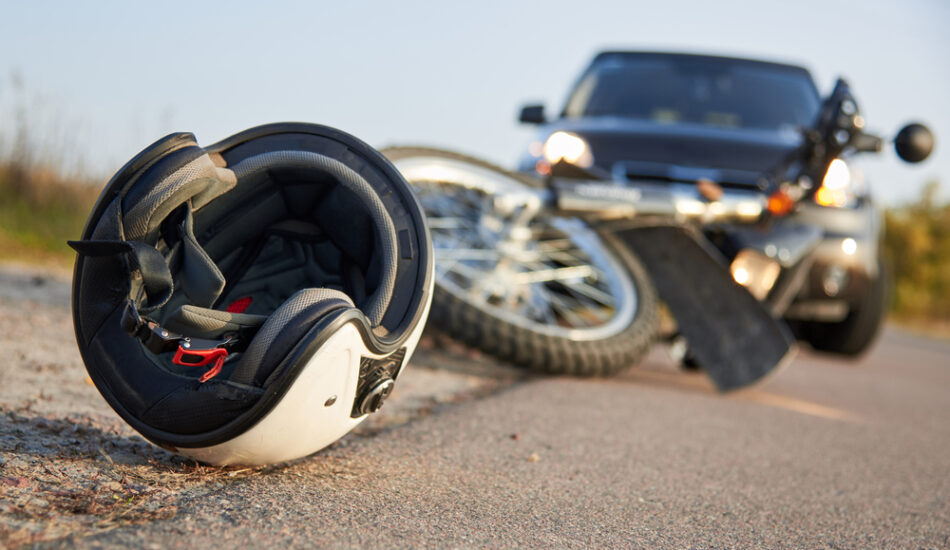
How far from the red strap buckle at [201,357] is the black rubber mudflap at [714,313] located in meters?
2.65

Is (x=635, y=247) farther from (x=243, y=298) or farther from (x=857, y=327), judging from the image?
(x=243, y=298)

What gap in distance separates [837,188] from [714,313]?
1.22 m

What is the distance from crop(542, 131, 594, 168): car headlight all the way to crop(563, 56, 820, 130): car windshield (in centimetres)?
65

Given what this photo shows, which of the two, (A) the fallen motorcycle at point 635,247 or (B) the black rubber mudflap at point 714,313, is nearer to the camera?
(A) the fallen motorcycle at point 635,247

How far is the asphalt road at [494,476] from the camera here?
1.48m

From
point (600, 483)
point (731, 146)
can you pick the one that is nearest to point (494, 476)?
point (600, 483)

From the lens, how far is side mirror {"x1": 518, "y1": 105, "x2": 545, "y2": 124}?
219 inches

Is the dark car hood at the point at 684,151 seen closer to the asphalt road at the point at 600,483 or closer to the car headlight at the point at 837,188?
the car headlight at the point at 837,188

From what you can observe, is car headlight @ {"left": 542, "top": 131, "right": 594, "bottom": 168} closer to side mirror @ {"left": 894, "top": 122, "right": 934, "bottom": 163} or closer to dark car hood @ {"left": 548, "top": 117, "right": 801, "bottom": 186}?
dark car hood @ {"left": 548, "top": 117, "right": 801, "bottom": 186}

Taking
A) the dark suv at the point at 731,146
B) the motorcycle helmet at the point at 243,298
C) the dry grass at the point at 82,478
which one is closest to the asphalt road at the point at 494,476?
the dry grass at the point at 82,478

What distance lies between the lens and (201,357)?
4.98ft

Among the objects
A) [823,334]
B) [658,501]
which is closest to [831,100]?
[823,334]

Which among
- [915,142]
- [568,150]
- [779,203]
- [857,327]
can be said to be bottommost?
[857,327]

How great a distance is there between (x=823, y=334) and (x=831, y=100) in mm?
1748
